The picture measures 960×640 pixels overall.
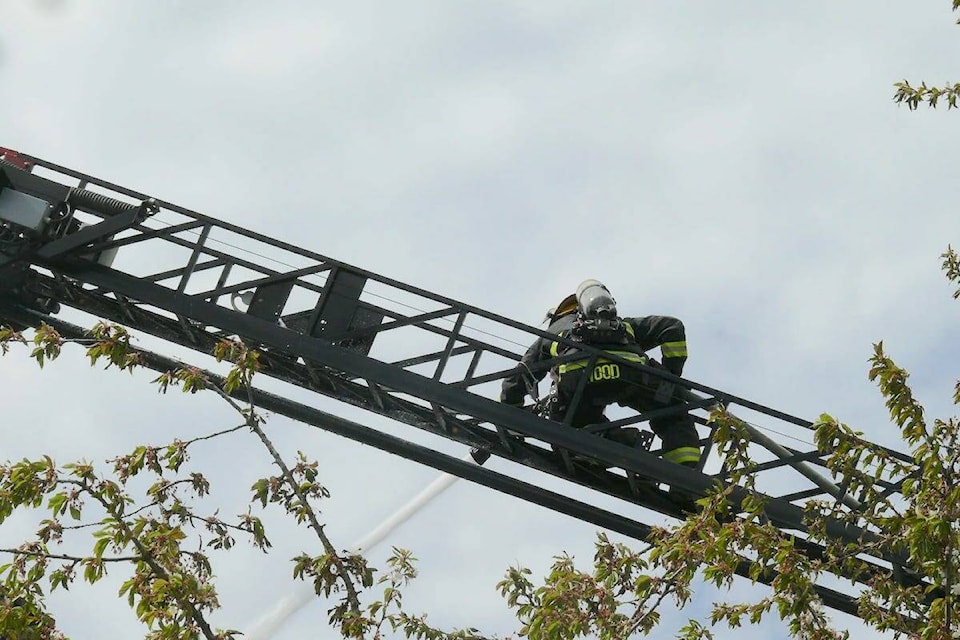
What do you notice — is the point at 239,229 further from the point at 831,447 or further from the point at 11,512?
the point at 831,447

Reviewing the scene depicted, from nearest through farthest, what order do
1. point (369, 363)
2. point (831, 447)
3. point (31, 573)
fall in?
point (31, 573) < point (831, 447) < point (369, 363)

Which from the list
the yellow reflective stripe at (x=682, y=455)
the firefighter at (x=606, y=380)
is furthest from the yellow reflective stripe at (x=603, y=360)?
the yellow reflective stripe at (x=682, y=455)

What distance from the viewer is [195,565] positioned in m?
7.58

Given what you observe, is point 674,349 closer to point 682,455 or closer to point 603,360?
point 603,360

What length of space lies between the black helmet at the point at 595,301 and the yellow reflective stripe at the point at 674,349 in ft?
1.76

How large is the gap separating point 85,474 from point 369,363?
3470 mm

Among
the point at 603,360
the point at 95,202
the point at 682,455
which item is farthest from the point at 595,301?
the point at 95,202

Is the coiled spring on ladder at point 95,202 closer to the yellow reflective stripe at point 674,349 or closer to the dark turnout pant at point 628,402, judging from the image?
the dark turnout pant at point 628,402

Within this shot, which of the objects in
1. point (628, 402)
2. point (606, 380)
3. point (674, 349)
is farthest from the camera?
point (674, 349)

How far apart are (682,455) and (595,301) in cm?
130

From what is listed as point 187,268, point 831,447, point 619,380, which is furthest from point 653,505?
point 187,268

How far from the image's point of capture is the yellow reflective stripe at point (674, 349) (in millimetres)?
11317

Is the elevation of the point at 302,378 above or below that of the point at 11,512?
above

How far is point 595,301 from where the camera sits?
11.1 metres
